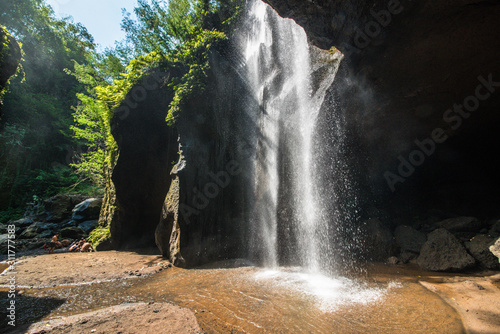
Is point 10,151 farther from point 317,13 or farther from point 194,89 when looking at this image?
point 317,13

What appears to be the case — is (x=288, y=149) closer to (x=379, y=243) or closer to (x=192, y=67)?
(x=379, y=243)

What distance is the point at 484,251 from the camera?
4.06 m

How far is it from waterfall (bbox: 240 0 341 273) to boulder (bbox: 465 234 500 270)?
2.74m

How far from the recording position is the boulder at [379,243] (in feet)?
17.7

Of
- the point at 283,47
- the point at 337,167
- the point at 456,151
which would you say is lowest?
the point at 337,167

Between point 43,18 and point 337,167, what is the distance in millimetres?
31022

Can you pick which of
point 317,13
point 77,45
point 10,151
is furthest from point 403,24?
point 77,45

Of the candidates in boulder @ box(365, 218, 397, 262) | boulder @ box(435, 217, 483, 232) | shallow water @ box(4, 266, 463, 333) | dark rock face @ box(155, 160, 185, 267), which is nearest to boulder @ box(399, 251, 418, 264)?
boulder @ box(365, 218, 397, 262)

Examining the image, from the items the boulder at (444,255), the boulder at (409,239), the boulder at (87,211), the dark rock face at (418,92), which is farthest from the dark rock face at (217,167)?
the boulder at (87,211)

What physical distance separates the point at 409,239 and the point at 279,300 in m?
4.40

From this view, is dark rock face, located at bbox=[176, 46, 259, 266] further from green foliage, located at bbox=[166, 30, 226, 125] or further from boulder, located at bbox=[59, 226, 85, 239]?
boulder, located at bbox=[59, 226, 85, 239]

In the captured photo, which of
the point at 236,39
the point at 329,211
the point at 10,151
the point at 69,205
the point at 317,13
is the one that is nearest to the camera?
the point at 317,13

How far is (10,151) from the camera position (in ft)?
45.7

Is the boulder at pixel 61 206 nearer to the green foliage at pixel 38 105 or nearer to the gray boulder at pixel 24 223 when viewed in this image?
the gray boulder at pixel 24 223
